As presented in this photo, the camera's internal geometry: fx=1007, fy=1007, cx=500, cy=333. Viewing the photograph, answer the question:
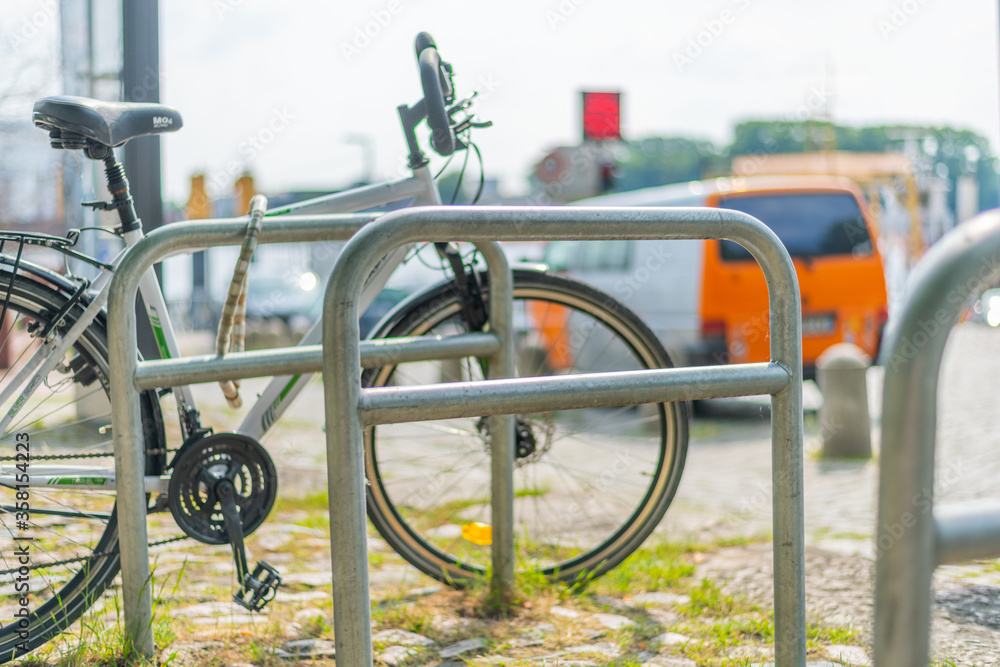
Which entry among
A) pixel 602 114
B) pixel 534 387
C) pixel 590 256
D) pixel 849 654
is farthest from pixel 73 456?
pixel 602 114

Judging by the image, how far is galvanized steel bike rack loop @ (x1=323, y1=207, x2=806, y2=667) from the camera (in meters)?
1.60

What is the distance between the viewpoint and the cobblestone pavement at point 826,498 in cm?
268

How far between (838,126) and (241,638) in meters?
79.1

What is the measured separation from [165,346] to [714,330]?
21.2 ft

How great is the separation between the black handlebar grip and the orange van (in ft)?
18.2

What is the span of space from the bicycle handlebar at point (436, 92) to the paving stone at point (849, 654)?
1637mm

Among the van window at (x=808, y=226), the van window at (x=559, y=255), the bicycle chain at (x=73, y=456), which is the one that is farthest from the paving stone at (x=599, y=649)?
the van window at (x=559, y=255)

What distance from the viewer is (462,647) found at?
251 cm

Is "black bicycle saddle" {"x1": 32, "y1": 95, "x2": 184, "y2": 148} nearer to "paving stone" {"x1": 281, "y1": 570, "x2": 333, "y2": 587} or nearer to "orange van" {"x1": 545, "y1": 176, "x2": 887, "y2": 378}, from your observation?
"paving stone" {"x1": 281, "y1": 570, "x2": 333, "y2": 587}

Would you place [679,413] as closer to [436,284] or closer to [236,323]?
[436,284]

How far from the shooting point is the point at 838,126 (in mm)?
75438

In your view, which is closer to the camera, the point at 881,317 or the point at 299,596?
the point at 299,596

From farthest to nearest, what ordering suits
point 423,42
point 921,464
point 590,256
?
1. point 590,256
2. point 423,42
3. point 921,464

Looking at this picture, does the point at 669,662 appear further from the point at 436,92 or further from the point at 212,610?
the point at 436,92
